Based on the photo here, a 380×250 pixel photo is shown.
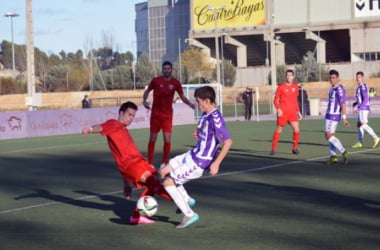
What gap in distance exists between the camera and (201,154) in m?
9.23

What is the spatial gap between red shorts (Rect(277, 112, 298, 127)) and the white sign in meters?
58.3

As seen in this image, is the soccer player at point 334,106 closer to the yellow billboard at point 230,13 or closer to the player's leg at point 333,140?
the player's leg at point 333,140

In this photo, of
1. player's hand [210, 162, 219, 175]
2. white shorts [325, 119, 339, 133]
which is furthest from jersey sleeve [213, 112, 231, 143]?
white shorts [325, 119, 339, 133]

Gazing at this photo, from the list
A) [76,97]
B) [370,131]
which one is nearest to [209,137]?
[370,131]

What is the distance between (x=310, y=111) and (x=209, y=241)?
38.7 metres

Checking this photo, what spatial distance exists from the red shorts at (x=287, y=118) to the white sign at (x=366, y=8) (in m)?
58.3

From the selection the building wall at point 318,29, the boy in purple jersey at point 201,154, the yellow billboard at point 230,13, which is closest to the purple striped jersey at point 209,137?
the boy in purple jersey at point 201,154

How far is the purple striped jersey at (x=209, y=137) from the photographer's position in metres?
9.15

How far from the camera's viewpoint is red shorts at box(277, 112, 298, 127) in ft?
60.7

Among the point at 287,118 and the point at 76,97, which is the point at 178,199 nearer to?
the point at 287,118

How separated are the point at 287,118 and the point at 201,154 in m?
9.56

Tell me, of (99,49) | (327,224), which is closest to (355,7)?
(99,49)

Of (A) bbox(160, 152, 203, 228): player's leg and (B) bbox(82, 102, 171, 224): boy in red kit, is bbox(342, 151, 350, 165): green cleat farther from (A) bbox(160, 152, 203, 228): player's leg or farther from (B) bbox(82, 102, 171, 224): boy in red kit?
(A) bbox(160, 152, 203, 228): player's leg

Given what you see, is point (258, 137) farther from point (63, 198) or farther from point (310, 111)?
point (310, 111)
